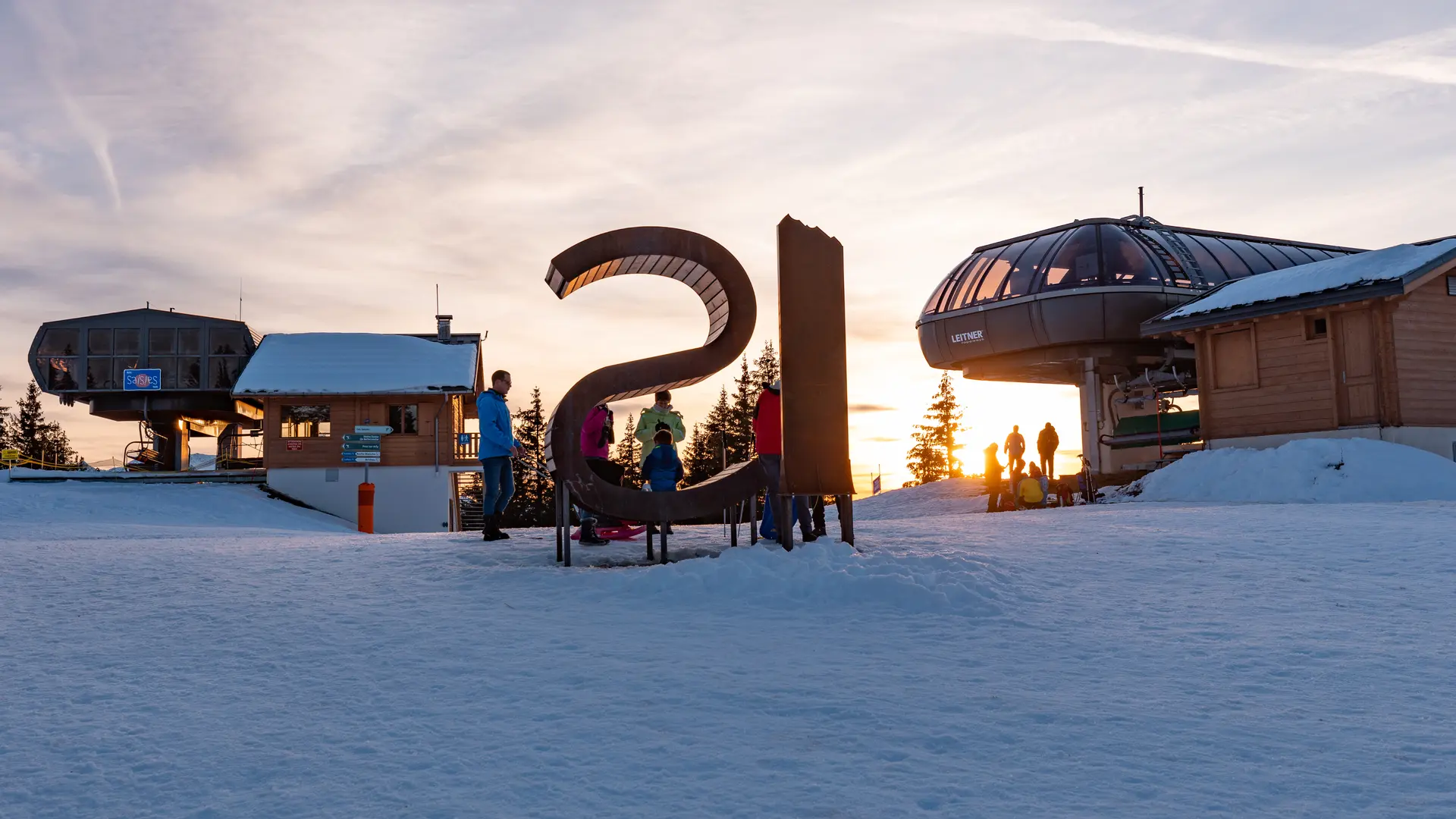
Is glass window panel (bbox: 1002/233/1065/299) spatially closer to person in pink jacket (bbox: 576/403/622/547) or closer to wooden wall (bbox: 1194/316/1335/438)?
wooden wall (bbox: 1194/316/1335/438)

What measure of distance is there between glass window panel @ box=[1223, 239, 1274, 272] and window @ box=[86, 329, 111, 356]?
39.4 m

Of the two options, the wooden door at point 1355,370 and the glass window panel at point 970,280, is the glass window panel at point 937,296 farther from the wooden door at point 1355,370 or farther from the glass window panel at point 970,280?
the wooden door at point 1355,370

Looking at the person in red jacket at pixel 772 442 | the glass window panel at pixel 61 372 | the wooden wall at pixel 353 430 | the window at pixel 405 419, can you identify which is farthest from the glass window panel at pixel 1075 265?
the glass window panel at pixel 61 372

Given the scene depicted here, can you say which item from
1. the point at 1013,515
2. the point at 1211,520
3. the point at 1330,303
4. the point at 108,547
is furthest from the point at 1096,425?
the point at 108,547

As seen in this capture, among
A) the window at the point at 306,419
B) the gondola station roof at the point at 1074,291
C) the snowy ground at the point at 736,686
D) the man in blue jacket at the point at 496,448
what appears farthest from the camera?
the window at the point at 306,419

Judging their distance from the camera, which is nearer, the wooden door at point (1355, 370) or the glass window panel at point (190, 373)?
the wooden door at point (1355, 370)

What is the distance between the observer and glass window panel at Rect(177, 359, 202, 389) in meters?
36.9

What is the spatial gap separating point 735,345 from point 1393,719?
6226mm

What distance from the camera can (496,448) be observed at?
34.4ft

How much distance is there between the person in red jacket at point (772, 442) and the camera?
9.40 m

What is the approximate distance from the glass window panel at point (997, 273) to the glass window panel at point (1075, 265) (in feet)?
5.00

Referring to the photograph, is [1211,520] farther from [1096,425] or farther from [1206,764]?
[1096,425]

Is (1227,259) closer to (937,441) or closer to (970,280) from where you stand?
(970,280)

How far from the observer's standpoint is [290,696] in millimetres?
4555
